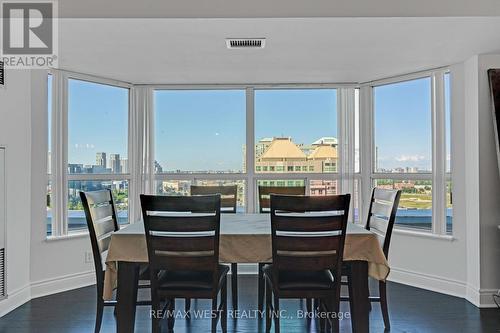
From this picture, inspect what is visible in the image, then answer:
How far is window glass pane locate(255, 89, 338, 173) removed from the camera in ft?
15.3

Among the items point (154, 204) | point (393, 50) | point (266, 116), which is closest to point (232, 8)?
point (154, 204)

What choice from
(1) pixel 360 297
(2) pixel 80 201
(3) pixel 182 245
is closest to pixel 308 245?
(1) pixel 360 297

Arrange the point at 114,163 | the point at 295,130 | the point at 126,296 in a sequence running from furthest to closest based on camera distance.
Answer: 1. the point at 295,130
2. the point at 114,163
3. the point at 126,296

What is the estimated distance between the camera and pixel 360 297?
2326mm

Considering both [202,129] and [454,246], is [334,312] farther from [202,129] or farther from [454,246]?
[202,129]

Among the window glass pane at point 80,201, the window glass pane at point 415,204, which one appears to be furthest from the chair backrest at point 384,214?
the window glass pane at point 80,201

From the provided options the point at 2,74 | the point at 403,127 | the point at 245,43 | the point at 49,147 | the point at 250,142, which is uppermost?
the point at 245,43

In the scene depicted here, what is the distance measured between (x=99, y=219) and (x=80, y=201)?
1672 mm

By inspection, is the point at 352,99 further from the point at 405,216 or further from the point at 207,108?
the point at 207,108

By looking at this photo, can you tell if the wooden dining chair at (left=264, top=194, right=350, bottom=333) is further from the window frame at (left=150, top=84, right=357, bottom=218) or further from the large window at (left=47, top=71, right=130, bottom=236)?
the large window at (left=47, top=71, right=130, bottom=236)

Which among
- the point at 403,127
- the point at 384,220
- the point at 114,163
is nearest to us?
the point at 384,220

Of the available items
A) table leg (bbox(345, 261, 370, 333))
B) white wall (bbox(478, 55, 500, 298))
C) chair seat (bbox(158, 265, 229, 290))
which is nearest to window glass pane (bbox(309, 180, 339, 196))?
white wall (bbox(478, 55, 500, 298))

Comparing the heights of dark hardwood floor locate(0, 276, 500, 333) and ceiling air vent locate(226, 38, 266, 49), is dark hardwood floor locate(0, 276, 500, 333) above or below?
below

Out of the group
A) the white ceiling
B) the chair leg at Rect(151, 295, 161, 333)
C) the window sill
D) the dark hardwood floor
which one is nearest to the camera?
the chair leg at Rect(151, 295, 161, 333)
